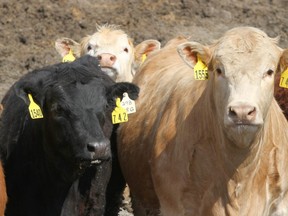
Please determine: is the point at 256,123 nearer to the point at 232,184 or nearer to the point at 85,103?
the point at 232,184

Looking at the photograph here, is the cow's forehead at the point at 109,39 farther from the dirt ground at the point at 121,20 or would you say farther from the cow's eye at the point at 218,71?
the cow's eye at the point at 218,71

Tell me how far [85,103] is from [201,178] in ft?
3.35

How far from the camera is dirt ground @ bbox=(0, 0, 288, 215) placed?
1456 cm

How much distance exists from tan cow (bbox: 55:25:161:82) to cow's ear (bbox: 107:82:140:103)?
2.64 m

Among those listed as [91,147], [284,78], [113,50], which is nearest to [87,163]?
[91,147]

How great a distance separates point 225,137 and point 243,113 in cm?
62

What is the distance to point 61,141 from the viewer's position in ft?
23.1

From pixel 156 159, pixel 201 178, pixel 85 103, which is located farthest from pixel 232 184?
pixel 85 103

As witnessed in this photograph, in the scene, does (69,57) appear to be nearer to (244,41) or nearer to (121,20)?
(244,41)

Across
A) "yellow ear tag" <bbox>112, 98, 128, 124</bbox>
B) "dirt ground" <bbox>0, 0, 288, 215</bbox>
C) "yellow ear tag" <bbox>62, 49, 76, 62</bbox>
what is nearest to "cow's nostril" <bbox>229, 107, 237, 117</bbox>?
"yellow ear tag" <bbox>112, 98, 128, 124</bbox>

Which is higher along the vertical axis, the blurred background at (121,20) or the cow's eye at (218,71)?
the blurred background at (121,20)

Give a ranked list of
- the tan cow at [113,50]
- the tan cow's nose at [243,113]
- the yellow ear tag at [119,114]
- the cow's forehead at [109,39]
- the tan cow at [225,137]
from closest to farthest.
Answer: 1. the tan cow's nose at [243,113]
2. the tan cow at [225,137]
3. the yellow ear tag at [119,114]
4. the tan cow at [113,50]
5. the cow's forehead at [109,39]

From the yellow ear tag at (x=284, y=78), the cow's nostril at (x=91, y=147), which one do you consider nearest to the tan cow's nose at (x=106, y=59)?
the yellow ear tag at (x=284, y=78)

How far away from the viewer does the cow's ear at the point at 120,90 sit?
728 centimetres
